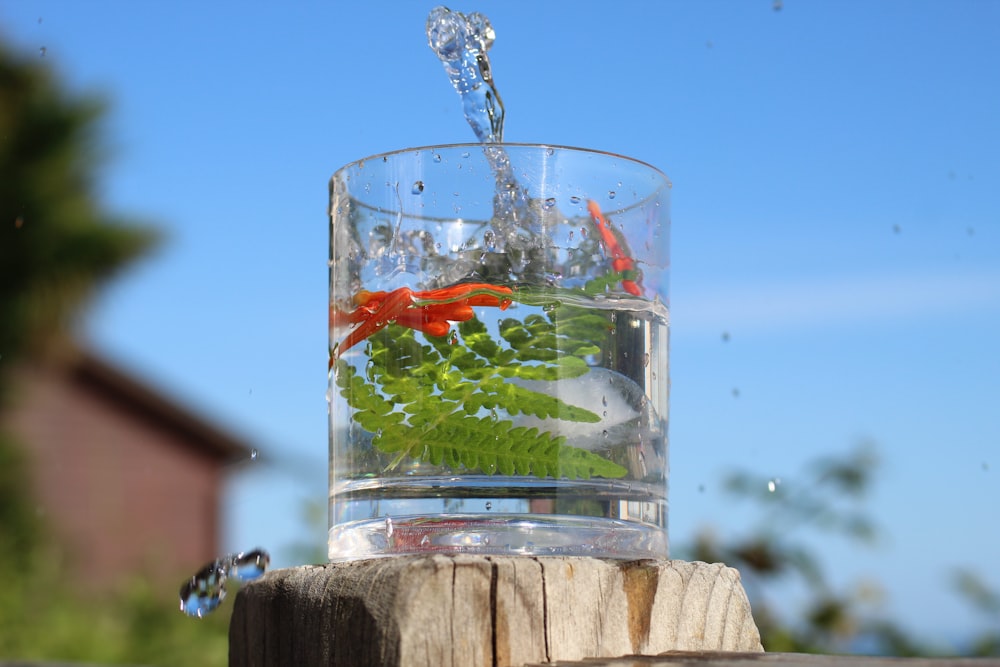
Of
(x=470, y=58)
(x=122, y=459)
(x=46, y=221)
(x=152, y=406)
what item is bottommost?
(x=122, y=459)

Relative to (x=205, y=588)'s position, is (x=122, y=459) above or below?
below

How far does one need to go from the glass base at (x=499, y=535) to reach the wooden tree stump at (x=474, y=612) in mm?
37

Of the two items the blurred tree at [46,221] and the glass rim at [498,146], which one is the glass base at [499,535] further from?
the blurred tree at [46,221]

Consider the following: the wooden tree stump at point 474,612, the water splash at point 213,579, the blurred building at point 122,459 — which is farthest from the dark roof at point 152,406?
the wooden tree stump at point 474,612

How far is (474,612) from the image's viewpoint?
5.15ft

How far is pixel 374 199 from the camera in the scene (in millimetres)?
1802

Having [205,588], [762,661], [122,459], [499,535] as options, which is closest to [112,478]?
[122,459]

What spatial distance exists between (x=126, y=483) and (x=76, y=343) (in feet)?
8.76

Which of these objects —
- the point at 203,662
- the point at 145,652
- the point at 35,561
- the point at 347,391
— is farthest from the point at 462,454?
the point at 35,561

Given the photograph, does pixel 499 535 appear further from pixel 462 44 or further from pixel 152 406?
pixel 152 406

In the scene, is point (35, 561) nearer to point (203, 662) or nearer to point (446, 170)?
point (203, 662)

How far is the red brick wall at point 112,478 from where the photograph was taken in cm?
1361

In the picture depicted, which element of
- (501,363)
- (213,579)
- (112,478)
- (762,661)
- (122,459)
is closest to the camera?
(762,661)

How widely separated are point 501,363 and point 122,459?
15.2 metres
